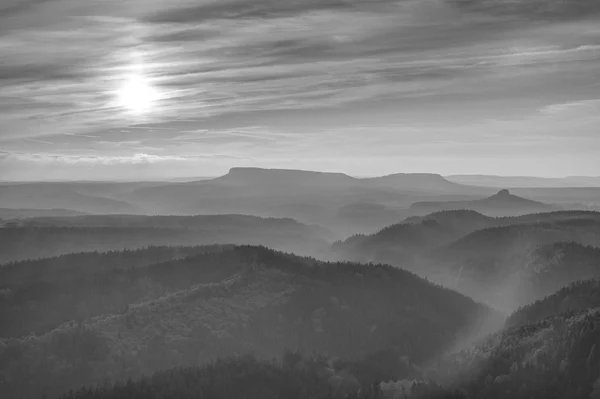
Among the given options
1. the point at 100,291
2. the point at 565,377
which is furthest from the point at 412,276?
the point at 565,377

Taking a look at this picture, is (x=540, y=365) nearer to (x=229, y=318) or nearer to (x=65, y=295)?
(x=229, y=318)

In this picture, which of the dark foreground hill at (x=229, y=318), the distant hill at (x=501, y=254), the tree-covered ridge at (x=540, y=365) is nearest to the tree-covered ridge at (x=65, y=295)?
the dark foreground hill at (x=229, y=318)

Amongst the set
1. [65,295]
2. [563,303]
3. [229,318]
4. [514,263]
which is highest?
[563,303]

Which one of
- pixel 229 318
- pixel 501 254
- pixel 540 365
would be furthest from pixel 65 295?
pixel 501 254

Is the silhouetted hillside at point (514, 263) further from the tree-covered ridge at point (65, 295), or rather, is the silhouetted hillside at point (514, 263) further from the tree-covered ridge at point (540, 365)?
the tree-covered ridge at point (65, 295)

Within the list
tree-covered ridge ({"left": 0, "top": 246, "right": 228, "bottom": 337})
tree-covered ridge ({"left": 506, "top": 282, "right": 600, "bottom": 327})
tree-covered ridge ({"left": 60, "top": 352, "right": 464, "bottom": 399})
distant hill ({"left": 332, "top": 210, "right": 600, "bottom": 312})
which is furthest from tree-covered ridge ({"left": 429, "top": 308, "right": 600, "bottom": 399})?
distant hill ({"left": 332, "top": 210, "right": 600, "bottom": 312})
